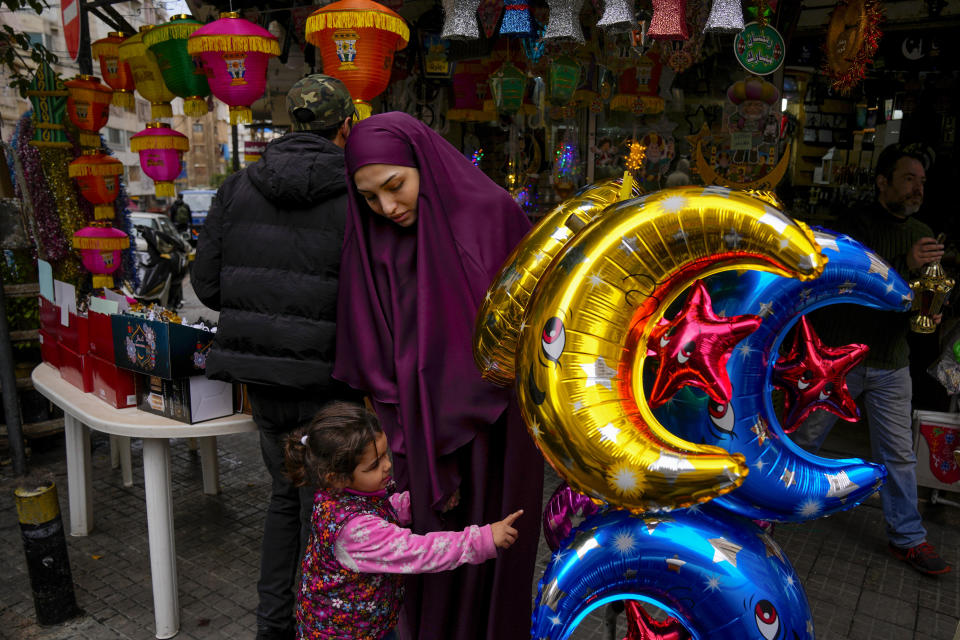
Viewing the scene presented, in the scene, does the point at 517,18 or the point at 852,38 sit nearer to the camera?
the point at 517,18

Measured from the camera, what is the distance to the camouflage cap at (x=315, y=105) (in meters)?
2.17

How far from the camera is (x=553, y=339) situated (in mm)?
1043

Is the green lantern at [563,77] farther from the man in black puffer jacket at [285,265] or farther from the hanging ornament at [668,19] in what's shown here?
the man in black puffer jacket at [285,265]

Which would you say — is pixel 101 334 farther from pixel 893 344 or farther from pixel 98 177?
pixel 893 344

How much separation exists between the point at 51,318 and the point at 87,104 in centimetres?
157

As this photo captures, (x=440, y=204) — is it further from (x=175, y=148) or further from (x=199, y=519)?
(x=175, y=148)

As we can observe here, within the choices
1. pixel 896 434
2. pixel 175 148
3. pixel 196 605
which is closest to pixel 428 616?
pixel 196 605

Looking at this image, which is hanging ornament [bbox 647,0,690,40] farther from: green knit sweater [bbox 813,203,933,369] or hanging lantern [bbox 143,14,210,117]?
hanging lantern [bbox 143,14,210,117]

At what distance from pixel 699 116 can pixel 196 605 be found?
185 inches

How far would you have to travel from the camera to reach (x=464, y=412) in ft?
5.79

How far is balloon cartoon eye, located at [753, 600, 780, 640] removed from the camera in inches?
45.9

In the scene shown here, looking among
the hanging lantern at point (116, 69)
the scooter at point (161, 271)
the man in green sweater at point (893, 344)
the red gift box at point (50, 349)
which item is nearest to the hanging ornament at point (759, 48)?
the man in green sweater at point (893, 344)

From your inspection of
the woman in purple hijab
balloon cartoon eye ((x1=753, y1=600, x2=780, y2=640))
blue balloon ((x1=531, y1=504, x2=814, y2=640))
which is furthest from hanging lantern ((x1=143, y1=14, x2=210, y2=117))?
balloon cartoon eye ((x1=753, y1=600, x2=780, y2=640))

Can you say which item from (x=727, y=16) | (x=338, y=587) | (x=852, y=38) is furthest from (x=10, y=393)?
(x=852, y=38)
